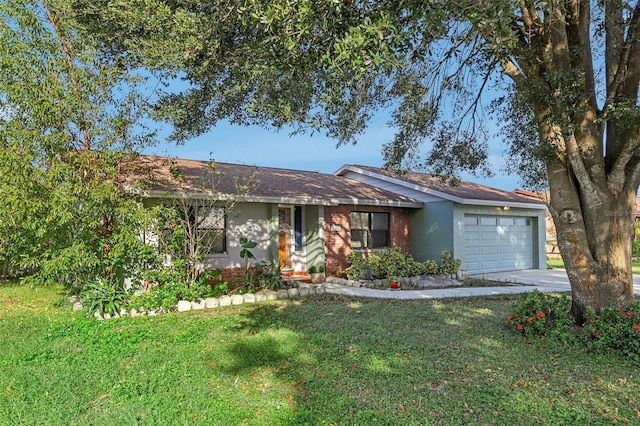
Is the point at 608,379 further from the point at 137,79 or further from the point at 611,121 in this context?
the point at 137,79

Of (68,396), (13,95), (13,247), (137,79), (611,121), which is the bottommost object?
(68,396)

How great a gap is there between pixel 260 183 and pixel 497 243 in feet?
32.3

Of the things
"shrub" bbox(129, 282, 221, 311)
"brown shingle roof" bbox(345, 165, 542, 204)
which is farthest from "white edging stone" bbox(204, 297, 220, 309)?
"brown shingle roof" bbox(345, 165, 542, 204)

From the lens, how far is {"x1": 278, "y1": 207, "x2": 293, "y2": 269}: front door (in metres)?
13.6

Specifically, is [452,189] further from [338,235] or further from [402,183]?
[338,235]

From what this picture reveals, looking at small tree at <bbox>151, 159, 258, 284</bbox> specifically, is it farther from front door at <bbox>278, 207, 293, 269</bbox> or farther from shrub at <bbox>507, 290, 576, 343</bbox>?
shrub at <bbox>507, 290, 576, 343</bbox>

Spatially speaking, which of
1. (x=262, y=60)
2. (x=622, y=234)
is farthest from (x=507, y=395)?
(x=262, y=60)

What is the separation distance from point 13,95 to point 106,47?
1810mm

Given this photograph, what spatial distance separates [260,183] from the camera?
13.2m

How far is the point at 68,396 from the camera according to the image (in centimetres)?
463

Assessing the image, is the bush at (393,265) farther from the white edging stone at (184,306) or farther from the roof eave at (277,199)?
the white edging stone at (184,306)

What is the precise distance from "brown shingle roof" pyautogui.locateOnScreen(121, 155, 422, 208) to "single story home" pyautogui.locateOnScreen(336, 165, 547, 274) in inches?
23.2

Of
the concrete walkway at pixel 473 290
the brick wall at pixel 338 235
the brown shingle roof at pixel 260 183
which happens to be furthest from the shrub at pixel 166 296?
the brick wall at pixel 338 235

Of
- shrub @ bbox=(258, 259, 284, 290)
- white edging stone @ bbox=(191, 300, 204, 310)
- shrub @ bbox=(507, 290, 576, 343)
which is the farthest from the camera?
shrub @ bbox=(258, 259, 284, 290)
